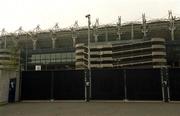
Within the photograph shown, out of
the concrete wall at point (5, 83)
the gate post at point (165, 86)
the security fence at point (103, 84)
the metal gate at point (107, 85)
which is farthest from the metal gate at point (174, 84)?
the concrete wall at point (5, 83)

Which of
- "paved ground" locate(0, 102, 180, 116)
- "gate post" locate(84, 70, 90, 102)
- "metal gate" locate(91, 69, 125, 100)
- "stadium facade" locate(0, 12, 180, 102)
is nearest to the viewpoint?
"paved ground" locate(0, 102, 180, 116)

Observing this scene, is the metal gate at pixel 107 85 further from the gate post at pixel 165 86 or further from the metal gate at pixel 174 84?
the metal gate at pixel 174 84

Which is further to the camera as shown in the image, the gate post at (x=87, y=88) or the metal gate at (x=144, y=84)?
the gate post at (x=87, y=88)

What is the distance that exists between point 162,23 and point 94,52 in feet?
99.6

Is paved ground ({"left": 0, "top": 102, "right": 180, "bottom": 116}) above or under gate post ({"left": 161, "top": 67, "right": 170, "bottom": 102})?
under

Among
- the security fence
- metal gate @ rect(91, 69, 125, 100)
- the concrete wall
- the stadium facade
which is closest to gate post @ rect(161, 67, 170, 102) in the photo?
the security fence

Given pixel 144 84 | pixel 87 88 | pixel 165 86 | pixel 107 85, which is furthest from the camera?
pixel 87 88

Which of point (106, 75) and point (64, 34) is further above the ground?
point (64, 34)

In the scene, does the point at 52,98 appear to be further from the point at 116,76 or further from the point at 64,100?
the point at 116,76

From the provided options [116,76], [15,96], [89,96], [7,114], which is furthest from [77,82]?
[7,114]

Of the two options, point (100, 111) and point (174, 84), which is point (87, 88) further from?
point (174, 84)

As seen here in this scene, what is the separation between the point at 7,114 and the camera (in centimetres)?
1158

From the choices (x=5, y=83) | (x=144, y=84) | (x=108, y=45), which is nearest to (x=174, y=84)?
(x=144, y=84)

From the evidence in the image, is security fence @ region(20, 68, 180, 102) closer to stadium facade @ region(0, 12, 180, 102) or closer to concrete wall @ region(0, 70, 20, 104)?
concrete wall @ region(0, 70, 20, 104)
